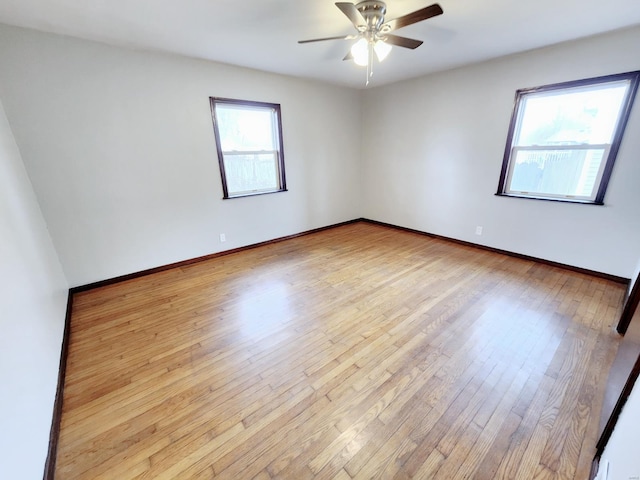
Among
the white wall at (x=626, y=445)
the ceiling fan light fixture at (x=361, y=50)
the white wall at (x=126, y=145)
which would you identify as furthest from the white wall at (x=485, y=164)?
the white wall at (x=626, y=445)

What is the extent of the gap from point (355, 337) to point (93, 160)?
10.1 ft

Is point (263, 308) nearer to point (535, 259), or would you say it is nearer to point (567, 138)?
point (535, 259)

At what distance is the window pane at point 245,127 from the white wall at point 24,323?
191cm

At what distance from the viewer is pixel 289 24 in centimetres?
223

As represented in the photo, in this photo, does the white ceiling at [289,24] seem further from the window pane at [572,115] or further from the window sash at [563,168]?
the window sash at [563,168]

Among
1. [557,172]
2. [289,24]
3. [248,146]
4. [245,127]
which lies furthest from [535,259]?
[245,127]

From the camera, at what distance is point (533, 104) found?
3045mm

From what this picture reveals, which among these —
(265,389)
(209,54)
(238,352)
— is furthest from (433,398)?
(209,54)

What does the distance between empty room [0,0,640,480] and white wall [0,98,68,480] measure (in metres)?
0.02

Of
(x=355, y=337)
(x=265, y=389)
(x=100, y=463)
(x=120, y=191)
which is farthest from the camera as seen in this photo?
(x=120, y=191)

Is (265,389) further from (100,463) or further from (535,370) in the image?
(535,370)

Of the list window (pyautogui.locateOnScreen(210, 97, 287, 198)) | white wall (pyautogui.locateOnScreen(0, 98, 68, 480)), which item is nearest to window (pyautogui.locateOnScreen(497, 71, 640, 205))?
window (pyautogui.locateOnScreen(210, 97, 287, 198))

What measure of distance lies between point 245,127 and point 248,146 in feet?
0.82

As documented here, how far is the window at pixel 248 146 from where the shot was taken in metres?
3.41
